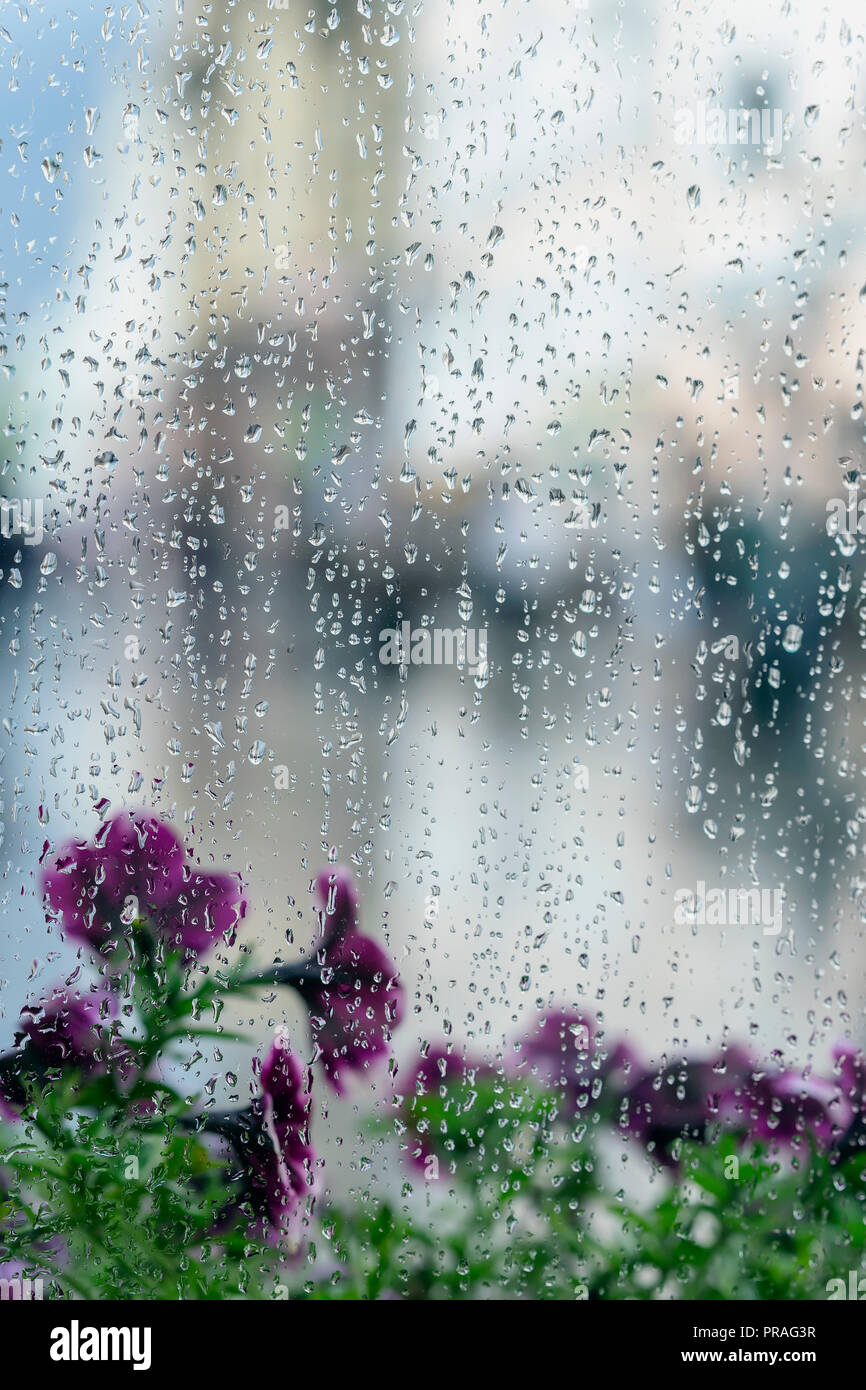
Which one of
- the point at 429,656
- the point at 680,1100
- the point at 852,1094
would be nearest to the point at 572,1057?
the point at 680,1100

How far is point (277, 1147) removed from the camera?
81 centimetres

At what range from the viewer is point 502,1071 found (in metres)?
0.81

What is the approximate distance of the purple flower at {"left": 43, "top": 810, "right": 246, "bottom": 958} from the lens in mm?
819

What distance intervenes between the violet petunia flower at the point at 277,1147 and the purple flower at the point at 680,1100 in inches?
10.1

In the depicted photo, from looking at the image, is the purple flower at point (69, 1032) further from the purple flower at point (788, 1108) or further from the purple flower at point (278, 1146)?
the purple flower at point (788, 1108)

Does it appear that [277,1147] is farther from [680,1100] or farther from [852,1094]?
[852,1094]

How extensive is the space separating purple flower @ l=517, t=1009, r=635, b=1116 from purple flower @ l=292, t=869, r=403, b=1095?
0.12 metres

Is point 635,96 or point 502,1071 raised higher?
point 635,96

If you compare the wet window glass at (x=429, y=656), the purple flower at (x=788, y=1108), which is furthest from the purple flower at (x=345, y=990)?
the purple flower at (x=788, y=1108)

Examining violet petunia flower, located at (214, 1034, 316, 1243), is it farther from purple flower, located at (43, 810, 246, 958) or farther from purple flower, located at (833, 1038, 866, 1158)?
purple flower, located at (833, 1038, 866, 1158)

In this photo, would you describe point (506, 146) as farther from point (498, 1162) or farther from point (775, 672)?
point (498, 1162)

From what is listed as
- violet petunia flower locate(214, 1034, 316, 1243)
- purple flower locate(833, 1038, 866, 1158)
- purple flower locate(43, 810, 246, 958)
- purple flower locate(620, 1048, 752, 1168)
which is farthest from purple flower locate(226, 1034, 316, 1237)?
purple flower locate(833, 1038, 866, 1158)
